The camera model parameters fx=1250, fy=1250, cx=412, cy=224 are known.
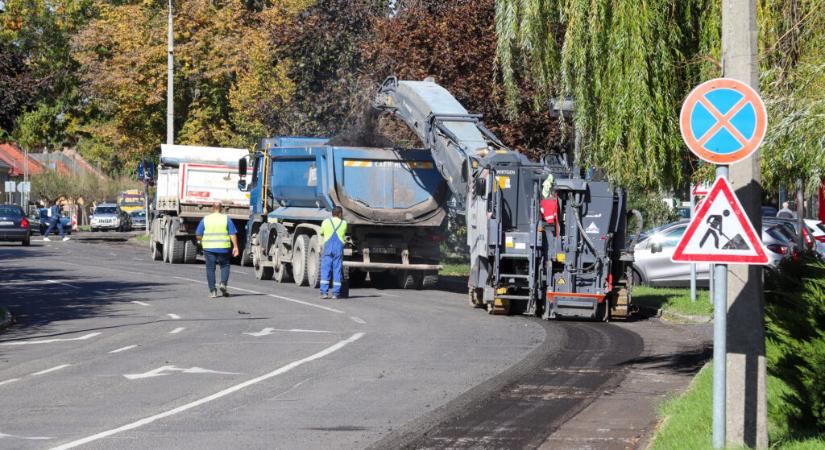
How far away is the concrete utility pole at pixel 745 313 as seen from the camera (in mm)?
8562

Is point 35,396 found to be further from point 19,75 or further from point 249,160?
point 249,160

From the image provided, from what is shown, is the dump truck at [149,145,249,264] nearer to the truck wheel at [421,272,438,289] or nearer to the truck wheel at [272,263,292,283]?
the truck wheel at [272,263,292,283]

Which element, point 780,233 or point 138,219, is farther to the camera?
point 138,219

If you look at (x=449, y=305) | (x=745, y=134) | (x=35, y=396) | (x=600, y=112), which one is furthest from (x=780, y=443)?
(x=449, y=305)

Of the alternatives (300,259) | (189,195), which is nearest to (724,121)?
(300,259)

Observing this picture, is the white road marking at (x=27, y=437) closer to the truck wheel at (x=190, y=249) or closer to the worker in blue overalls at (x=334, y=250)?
the worker in blue overalls at (x=334, y=250)

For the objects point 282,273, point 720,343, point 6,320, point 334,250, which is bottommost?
point 6,320

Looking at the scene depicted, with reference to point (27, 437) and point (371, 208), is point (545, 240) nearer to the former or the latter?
point (371, 208)

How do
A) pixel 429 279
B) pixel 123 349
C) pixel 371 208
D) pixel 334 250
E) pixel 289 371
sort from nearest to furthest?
1. pixel 289 371
2. pixel 123 349
3. pixel 334 250
4. pixel 371 208
5. pixel 429 279

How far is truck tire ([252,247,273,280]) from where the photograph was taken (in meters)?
29.8

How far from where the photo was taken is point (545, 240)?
66.4ft

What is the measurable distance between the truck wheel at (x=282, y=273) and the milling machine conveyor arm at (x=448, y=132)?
214 inches

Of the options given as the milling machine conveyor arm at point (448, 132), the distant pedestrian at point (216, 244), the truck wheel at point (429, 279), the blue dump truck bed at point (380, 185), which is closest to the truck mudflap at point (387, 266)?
the truck wheel at point (429, 279)

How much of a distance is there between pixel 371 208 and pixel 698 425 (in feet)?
55.1
